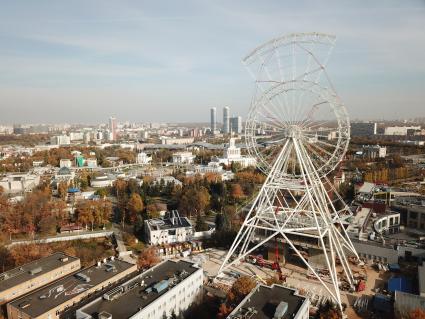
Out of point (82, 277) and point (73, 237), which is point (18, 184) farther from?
point (82, 277)

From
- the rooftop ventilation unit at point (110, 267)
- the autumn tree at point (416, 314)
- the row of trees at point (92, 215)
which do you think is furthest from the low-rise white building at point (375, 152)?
the rooftop ventilation unit at point (110, 267)

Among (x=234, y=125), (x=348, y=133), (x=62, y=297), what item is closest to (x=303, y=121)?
(x=348, y=133)

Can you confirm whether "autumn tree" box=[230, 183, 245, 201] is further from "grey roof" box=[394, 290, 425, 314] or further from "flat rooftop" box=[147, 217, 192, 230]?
"grey roof" box=[394, 290, 425, 314]

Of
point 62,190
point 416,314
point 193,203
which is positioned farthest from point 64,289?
point 62,190

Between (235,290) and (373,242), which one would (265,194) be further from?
(373,242)

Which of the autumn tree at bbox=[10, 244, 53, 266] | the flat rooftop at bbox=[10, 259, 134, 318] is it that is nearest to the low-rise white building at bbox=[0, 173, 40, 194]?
the autumn tree at bbox=[10, 244, 53, 266]

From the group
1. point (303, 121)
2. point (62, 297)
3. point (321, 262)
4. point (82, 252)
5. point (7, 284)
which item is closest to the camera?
point (62, 297)
